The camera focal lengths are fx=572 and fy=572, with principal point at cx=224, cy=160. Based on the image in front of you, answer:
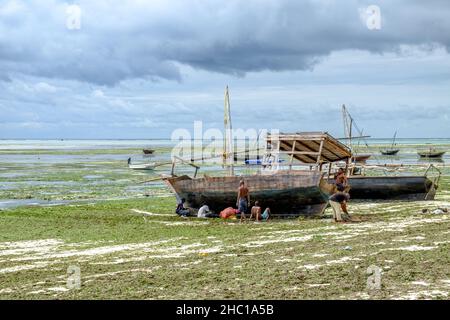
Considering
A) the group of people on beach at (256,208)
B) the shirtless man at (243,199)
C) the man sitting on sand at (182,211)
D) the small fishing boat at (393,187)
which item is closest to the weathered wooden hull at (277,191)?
the group of people on beach at (256,208)

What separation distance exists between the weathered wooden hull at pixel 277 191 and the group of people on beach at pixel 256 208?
1.52ft

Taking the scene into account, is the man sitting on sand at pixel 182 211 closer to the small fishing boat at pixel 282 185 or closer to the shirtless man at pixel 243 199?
the small fishing boat at pixel 282 185

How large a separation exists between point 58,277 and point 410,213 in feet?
48.8

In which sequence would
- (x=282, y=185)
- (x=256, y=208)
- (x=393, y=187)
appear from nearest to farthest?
(x=256, y=208), (x=282, y=185), (x=393, y=187)

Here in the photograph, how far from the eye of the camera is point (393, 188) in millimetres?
28031

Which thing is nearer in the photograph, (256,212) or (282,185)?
(256,212)

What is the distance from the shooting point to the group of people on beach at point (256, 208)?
20.0m

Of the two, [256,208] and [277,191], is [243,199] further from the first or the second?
[277,191]

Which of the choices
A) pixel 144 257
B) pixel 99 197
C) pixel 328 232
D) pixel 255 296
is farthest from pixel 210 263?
pixel 99 197

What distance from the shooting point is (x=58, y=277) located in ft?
38.4

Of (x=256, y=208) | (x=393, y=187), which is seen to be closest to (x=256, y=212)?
(x=256, y=208)

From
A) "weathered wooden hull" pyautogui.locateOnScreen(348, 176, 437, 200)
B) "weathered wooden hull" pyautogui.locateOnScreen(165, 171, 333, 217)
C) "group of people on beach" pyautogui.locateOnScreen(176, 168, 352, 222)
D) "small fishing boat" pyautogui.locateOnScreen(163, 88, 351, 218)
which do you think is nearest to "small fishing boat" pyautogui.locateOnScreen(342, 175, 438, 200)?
"weathered wooden hull" pyautogui.locateOnScreen(348, 176, 437, 200)

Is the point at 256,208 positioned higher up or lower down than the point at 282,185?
lower down

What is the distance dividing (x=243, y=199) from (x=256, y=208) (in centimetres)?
63
